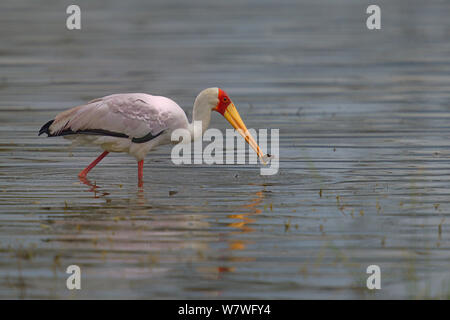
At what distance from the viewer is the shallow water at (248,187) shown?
8.28 metres

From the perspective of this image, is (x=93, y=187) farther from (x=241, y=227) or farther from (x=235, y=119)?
(x=241, y=227)

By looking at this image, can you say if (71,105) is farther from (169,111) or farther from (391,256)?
(391,256)

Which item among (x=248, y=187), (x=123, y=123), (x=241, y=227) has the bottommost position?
(x=241, y=227)

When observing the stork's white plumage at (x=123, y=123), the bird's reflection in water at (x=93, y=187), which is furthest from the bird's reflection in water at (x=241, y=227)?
the bird's reflection in water at (x=93, y=187)

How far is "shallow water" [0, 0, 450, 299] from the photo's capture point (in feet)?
27.2

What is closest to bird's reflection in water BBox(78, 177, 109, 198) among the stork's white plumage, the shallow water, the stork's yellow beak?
the shallow water

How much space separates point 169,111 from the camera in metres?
12.3

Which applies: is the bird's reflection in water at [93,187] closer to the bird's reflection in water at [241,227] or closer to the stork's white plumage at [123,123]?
the stork's white plumage at [123,123]

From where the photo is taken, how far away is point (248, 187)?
11898 mm

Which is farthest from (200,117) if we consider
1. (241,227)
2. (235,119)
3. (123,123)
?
(241,227)

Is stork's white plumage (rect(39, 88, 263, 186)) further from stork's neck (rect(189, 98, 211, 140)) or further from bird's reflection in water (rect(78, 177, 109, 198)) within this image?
bird's reflection in water (rect(78, 177, 109, 198))

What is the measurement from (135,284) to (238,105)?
34.1 feet

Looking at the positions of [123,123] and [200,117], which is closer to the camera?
[123,123]

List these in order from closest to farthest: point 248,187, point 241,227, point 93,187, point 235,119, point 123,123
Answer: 1. point 241,227
2. point 248,187
3. point 93,187
4. point 123,123
5. point 235,119
